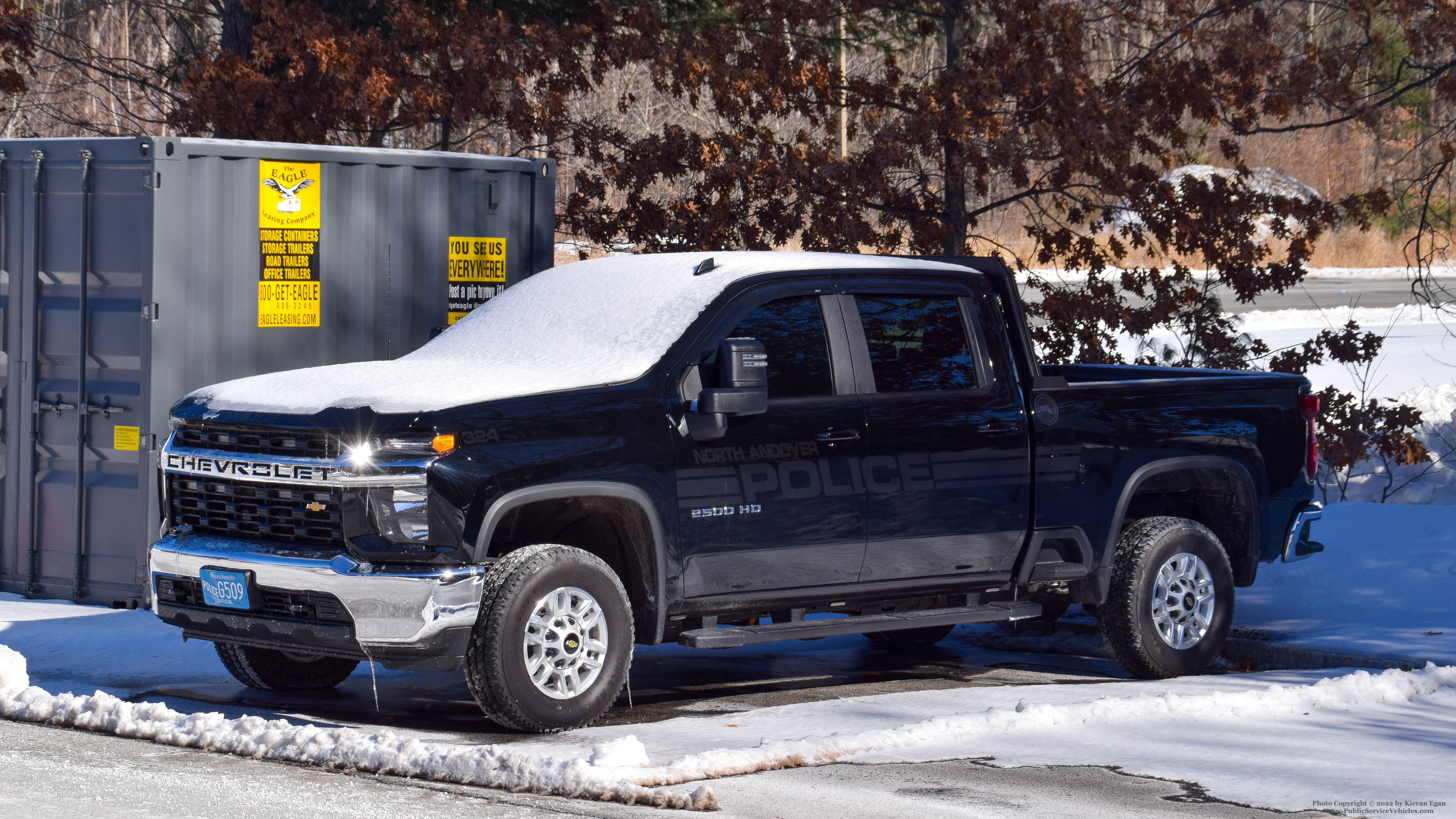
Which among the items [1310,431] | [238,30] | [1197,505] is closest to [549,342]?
Result: [1197,505]

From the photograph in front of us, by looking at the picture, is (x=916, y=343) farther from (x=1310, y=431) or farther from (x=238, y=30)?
(x=238, y=30)

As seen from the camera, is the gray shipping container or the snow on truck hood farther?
the gray shipping container

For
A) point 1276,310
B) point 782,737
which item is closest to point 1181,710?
point 782,737

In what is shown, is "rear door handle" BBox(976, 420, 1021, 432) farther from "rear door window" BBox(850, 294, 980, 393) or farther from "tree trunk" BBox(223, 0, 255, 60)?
"tree trunk" BBox(223, 0, 255, 60)

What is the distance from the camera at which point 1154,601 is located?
861 cm

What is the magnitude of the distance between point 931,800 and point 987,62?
772 cm

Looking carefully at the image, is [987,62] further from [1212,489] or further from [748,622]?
[748,622]

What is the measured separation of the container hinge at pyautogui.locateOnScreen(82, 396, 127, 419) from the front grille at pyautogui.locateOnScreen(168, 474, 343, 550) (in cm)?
263

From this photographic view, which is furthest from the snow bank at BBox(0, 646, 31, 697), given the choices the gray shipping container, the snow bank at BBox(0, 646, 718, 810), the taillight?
the taillight

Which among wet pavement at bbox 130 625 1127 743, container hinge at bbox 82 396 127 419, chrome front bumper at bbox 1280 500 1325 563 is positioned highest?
container hinge at bbox 82 396 127 419

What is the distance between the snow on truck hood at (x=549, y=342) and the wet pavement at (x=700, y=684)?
1.36 m

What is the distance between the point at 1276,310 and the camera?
30484 millimetres

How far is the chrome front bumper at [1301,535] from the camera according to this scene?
359 inches

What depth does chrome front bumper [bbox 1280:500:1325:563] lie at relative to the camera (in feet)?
29.9
